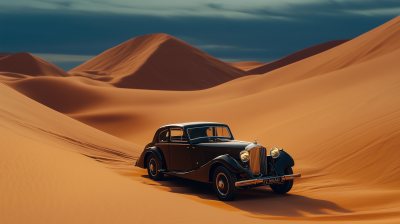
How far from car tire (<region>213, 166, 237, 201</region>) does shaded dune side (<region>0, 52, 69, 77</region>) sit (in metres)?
102

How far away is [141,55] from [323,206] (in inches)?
4473

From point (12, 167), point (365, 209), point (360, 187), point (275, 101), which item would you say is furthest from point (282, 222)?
point (275, 101)

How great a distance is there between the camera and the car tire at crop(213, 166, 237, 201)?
Answer: 6.56 meters

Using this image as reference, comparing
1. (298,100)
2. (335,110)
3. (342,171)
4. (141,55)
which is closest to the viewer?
(342,171)

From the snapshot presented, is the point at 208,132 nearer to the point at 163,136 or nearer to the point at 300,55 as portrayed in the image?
the point at 163,136

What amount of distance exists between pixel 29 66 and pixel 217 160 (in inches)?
4440

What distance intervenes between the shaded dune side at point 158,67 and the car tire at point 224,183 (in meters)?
80.8

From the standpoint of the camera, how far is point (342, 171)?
9234 millimetres

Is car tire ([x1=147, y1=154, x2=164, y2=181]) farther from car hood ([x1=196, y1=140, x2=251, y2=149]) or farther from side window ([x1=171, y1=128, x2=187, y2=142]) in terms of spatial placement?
car hood ([x1=196, y1=140, x2=251, y2=149])

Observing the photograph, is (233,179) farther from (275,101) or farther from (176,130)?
(275,101)

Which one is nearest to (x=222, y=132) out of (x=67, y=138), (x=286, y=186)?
(x=286, y=186)

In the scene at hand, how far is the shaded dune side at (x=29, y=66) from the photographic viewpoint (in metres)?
103

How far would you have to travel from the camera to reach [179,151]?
26.3 feet

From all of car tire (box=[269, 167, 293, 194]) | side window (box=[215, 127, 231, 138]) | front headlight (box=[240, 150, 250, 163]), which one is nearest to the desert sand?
car tire (box=[269, 167, 293, 194])
